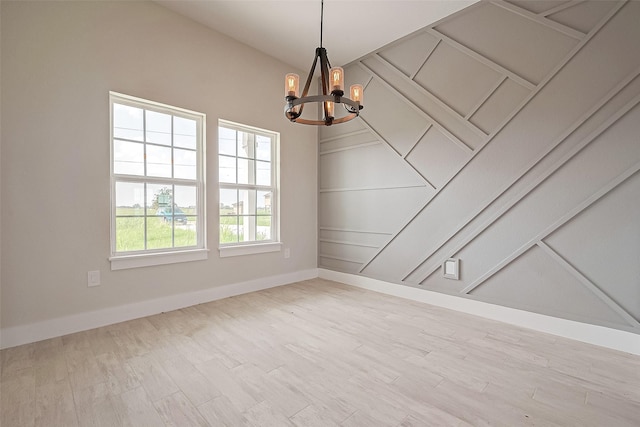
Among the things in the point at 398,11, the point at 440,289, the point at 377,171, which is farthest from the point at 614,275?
the point at 398,11

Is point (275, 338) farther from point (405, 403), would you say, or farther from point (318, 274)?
point (318, 274)

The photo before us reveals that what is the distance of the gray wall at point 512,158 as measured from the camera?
7.48ft

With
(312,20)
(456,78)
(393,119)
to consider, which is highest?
(312,20)

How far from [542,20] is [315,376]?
3541 millimetres

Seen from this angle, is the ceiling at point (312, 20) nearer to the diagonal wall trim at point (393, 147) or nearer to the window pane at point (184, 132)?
the diagonal wall trim at point (393, 147)

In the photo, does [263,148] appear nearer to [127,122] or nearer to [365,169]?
[365,169]

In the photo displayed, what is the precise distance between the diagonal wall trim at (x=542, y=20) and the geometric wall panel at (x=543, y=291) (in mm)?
1864

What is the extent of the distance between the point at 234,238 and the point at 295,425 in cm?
259

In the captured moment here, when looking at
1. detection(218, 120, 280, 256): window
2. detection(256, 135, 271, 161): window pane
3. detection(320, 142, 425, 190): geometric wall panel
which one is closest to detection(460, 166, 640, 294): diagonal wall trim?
detection(320, 142, 425, 190): geometric wall panel

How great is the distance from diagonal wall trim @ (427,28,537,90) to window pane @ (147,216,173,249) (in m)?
3.65

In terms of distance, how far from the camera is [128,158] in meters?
2.86

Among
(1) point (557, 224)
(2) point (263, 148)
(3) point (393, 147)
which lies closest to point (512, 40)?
(3) point (393, 147)

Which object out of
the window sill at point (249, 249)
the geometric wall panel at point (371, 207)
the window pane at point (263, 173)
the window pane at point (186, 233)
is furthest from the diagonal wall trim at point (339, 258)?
the window pane at point (186, 233)

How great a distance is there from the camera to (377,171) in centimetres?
383
